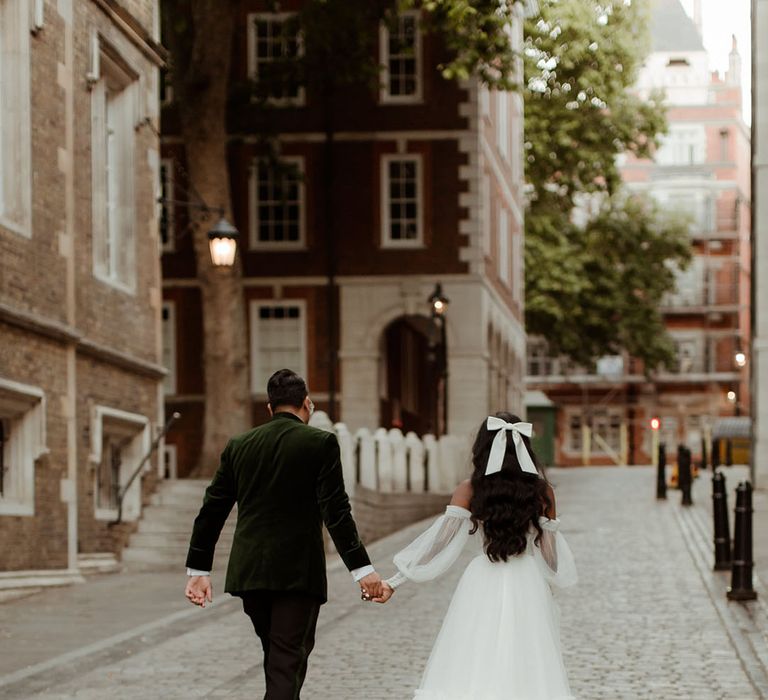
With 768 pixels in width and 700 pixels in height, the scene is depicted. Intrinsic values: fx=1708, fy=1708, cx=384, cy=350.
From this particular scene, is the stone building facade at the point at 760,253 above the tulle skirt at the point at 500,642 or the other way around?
above

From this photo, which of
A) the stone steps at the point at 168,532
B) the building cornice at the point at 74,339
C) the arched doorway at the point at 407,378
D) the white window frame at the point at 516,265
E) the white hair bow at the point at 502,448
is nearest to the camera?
the white hair bow at the point at 502,448

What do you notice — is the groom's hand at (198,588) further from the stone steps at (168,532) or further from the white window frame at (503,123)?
the white window frame at (503,123)

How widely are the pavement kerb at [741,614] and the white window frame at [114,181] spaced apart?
25.7ft

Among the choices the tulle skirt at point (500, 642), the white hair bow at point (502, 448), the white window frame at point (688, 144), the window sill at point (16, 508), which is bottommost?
the window sill at point (16, 508)

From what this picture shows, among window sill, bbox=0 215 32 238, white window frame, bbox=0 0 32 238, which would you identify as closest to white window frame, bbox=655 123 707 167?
white window frame, bbox=0 0 32 238

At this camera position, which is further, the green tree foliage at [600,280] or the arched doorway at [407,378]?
the green tree foliage at [600,280]

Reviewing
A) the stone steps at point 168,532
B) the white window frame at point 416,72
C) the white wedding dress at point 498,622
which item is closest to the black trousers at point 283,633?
the white wedding dress at point 498,622

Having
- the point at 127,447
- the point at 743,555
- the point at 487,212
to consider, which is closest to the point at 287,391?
the point at 743,555

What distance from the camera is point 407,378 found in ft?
145

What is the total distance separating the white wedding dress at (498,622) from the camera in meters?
7.20

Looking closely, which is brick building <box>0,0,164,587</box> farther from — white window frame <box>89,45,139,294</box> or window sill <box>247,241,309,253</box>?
window sill <box>247,241,309,253</box>

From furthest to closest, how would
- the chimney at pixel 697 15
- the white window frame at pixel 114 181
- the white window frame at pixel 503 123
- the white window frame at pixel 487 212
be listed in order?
the chimney at pixel 697 15 < the white window frame at pixel 503 123 < the white window frame at pixel 487 212 < the white window frame at pixel 114 181

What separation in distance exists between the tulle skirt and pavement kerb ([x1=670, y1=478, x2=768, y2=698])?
11.6 feet

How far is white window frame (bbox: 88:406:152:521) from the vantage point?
19.9m
